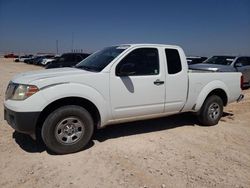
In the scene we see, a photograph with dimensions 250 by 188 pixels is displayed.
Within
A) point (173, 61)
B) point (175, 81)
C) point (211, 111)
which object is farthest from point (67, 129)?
point (211, 111)

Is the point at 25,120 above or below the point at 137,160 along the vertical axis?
above

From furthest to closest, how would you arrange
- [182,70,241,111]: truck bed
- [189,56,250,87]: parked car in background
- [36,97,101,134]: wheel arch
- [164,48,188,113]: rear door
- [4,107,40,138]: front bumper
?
1. [189,56,250,87]: parked car in background
2. [182,70,241,111]: truck bed
3. [164,48,188,113]: rear door
4. [36,97,101,134]: wheel arch
5. [4,107,40,138]: front bumper

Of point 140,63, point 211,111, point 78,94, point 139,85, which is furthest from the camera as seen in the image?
point 211,111

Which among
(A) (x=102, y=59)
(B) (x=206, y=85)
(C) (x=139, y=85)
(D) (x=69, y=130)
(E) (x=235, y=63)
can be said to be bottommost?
(D) (x=69, y=130)

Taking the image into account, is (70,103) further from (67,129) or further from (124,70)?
(124,70)

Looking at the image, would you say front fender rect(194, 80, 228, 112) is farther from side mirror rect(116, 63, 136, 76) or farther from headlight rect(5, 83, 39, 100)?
headlight rect(5, 83, 39, 100)

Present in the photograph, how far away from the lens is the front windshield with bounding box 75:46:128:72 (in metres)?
4.82

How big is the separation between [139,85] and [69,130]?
152 cm

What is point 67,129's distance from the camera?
4344 millimetres

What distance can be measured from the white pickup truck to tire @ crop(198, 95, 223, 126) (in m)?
0.05

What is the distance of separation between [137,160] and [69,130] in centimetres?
124

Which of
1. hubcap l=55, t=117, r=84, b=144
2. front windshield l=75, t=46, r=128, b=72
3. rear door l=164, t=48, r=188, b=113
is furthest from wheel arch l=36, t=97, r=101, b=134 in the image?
rear door l=164, t=48, r=188, b=113

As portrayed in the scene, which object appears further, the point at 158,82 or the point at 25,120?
the point at 158,82

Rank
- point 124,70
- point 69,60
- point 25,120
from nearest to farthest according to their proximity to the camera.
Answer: point 25,120 → point 124,70 → point 69,60
